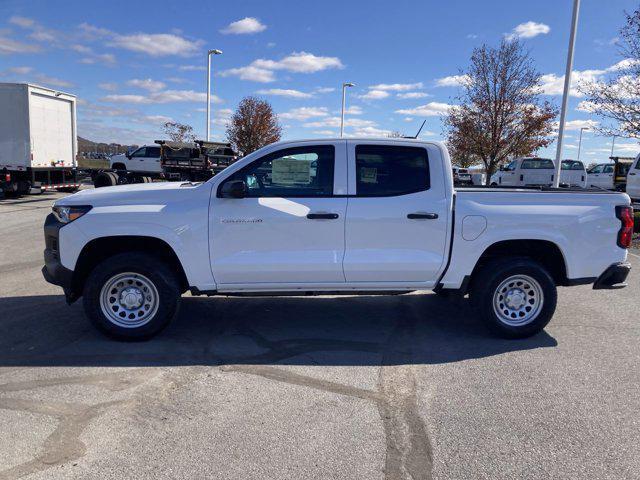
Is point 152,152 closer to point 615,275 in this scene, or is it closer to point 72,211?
point 72,211

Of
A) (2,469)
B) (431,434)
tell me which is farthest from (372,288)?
(2,469)

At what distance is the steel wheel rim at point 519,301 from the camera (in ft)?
17.1

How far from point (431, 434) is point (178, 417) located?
170cm

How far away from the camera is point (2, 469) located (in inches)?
→ 115

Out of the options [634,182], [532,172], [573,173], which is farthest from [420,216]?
[573,173]

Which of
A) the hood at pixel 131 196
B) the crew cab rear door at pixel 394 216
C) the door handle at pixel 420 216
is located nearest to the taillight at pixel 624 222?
the crew cab rear door at pixel 394 216

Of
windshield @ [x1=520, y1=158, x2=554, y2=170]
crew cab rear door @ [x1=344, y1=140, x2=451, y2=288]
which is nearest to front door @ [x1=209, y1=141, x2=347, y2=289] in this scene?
crew cab rear door @ [x1=344, y1=140, x2=451, y2=288]

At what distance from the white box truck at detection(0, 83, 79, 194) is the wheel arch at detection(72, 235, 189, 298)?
1378cm

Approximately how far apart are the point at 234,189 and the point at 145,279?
47.5 inches

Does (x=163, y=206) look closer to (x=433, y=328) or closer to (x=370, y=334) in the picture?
(x=370, y=334)

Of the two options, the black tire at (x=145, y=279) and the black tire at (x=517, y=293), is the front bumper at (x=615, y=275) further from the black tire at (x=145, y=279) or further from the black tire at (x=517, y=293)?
the black tire at (x=145, y=279)

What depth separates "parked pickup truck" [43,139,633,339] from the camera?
16.0ft

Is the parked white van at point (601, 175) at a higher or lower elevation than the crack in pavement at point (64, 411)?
higher

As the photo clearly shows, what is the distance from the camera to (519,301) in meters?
5.23
